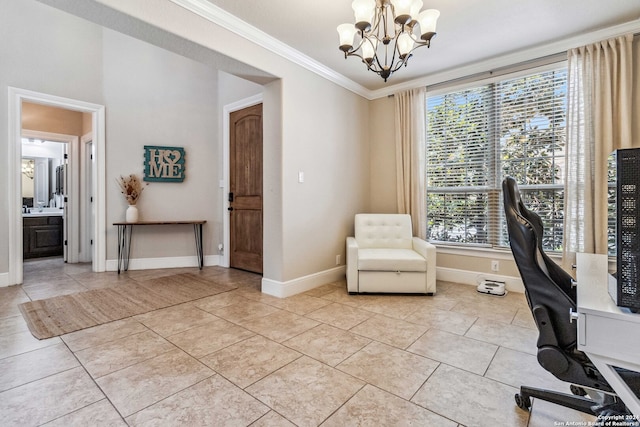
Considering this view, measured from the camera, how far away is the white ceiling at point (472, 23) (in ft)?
7.70

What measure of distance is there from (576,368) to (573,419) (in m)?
0.44

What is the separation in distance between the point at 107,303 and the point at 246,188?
2.12m

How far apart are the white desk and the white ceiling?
7.98ft

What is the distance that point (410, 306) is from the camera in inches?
111

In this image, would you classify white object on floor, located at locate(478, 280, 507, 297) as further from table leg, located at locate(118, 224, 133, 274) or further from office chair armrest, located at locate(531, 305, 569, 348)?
table leg, located at locate(118, 224, 133, 274)

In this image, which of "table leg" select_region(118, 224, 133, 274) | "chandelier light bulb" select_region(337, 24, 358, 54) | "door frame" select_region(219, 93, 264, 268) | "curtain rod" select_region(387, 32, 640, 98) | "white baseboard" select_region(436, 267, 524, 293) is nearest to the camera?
"chandelier light bulb" select_region(337, 24, 358, 54)

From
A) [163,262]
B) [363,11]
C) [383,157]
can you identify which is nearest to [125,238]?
[163,262]

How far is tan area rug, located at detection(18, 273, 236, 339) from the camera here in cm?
239

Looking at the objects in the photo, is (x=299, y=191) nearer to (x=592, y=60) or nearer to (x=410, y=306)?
(x=410, y=306)

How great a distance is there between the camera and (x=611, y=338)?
79 cm

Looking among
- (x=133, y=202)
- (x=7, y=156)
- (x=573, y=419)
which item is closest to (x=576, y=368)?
(x=573, y=419)

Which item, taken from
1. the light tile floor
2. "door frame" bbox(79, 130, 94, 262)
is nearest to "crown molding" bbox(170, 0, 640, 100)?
the light tile floor

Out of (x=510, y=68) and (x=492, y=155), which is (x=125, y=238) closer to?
(x=492, y=155)

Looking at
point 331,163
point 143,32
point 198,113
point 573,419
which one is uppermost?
point 198,113
